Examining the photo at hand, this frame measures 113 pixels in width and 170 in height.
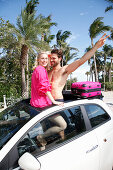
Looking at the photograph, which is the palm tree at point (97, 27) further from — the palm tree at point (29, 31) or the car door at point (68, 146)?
the car door at point (68, 146)

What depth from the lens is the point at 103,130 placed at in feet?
5.43

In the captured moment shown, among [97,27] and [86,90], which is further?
[97,27]

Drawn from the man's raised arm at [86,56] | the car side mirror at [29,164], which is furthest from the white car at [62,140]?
the man's raised arm at [86,56]

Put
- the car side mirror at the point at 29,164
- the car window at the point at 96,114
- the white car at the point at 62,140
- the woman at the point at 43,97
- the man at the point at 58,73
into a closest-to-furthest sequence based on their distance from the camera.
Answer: the car side mirror at the point at 29,164
the white car at the point at 62,140
the woman at the point at 43,97
the car window at the point at 96,114
the man at the point at 58,73

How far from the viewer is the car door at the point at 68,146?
3.93 feet

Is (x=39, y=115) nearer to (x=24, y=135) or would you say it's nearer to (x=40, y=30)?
(x=24, y=135)

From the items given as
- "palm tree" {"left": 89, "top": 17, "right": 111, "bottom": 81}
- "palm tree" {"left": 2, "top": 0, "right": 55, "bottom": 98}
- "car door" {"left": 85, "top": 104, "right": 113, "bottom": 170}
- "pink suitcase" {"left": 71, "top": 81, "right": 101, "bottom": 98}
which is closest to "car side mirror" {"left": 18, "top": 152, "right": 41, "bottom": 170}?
"car door" {"left": 85, "top": 104, "right": 113, "bottom": 170}

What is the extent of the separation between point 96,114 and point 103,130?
24 cm

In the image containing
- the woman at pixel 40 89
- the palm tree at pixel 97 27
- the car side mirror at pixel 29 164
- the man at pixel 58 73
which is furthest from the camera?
the palm tree at pixel 97 27

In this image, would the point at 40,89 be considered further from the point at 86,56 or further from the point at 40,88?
the point at 86,56

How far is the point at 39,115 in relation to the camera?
1.31m

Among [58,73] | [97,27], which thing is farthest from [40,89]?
[97,27]

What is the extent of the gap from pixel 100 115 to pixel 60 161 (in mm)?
942

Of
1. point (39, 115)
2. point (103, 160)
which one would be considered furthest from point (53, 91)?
point (103, 160)
